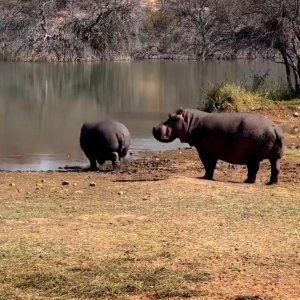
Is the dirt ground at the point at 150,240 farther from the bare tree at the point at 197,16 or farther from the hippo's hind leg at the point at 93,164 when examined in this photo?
the bare tree at the point at 197,16

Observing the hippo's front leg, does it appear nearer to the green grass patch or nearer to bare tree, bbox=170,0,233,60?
the green grass patch

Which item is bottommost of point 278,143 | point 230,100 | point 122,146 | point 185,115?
point 122,146

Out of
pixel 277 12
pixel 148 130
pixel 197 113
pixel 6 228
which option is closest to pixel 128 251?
pixel 6 228

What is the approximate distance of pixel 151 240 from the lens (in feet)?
23.6

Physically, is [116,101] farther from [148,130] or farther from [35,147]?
[35,147]

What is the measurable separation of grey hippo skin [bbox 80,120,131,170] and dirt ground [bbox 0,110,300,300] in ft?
9.77

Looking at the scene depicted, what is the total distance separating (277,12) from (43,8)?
35.8m

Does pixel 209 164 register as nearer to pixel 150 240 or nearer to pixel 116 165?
pixel 116 165

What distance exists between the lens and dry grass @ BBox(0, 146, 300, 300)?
5844 mm

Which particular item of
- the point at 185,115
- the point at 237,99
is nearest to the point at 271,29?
the point at 237,99

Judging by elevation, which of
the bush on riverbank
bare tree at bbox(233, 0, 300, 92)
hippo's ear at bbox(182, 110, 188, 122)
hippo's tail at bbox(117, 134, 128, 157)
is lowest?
hippo's tail at bbox(117, 134, 128, 157)

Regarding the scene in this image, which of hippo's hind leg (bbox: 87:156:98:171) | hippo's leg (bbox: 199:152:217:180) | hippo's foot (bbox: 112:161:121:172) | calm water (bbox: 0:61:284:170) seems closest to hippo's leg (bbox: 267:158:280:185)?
hippo's leg (bbox: 199:152:217:180)

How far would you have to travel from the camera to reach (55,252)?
6.78 metres

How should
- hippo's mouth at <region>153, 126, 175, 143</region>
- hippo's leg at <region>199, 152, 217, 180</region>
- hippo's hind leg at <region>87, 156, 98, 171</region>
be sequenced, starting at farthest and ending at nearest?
hippo's hind leg at <region>87, 156, 98, 171</region>
hippo's mouth at <region>153, 126, 175, 143</region>
hippo's leg at <region>199, 152, 217, 180</region>
